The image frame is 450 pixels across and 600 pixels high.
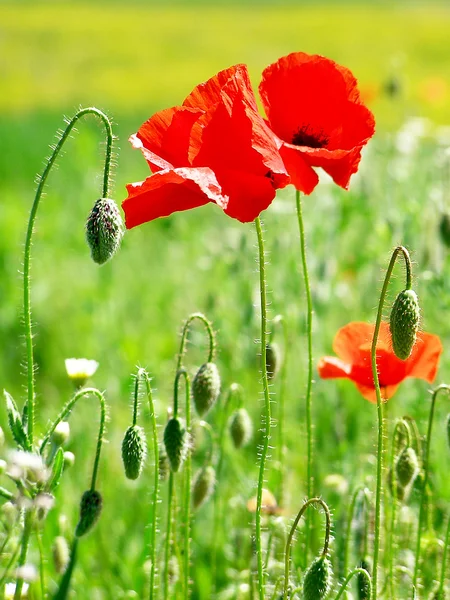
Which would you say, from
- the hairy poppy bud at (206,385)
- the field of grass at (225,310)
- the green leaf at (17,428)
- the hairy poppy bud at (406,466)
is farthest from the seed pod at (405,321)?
the green leaf at (17,428)

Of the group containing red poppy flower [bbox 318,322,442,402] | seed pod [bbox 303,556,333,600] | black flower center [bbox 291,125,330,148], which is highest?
black flower center [bbox 291,125,330,148]

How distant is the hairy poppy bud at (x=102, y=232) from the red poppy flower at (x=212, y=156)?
0.25 ft

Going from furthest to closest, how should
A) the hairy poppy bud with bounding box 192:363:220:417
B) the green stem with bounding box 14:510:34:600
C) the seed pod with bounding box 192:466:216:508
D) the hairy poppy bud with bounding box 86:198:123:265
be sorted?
1. the seed pod with bounding box 192:466:216:508
2. the hairy poppy bud with bounding box 192:363:220:417
3. the hairy poppy bud with bounding box 86:198:123:265
4. the green stem with bounding box 14:510:34:600

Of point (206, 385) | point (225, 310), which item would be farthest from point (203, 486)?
point (225, 310)

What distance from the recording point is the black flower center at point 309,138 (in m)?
1.83

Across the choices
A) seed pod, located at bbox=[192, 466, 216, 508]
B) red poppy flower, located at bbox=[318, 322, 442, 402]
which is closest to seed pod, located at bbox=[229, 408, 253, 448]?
seed pod, located at bbox=[192, 466, 216, 508]

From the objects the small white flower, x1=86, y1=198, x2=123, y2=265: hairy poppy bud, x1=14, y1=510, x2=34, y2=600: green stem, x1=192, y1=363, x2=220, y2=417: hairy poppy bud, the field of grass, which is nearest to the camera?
x1=14, y1=510, x2=34, y2=600: green stem

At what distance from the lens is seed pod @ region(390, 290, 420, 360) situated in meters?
1.62

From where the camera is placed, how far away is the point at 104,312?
15.5 feet

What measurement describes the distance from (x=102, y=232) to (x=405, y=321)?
0.57 m

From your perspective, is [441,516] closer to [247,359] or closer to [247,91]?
[247,359]

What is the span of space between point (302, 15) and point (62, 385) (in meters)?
33.2

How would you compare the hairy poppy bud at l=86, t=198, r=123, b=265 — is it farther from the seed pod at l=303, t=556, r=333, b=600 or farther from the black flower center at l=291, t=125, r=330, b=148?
the seed pod at l=303, t=556, r=333, b=600

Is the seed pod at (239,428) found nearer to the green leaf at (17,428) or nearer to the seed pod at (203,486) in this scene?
the seed pod at (203,486)
